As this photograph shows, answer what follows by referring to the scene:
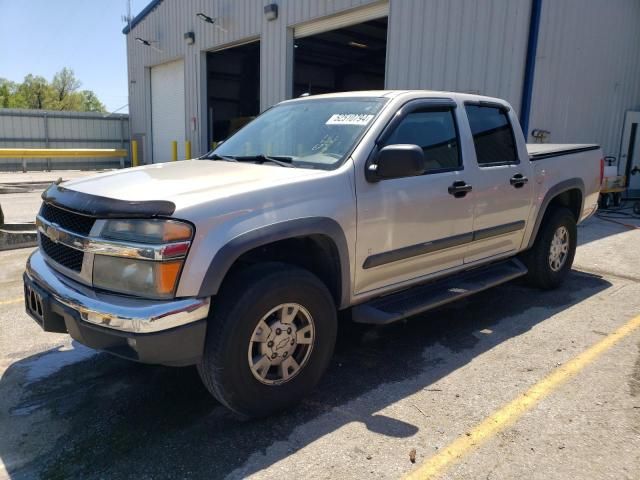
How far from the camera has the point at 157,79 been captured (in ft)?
67.8

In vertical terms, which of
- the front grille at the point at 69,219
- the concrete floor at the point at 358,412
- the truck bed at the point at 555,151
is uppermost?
the truck bed at the point at 555,151

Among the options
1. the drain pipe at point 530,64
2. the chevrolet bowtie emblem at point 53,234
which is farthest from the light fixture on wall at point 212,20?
the chevrolet bowtie emblem at point 53,234

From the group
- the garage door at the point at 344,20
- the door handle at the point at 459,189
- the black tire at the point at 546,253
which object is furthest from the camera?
the garage door at the point at 344,20

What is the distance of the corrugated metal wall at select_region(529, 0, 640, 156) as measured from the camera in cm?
950

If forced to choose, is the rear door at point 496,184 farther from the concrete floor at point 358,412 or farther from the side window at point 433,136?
the concrete floor at point 358,412

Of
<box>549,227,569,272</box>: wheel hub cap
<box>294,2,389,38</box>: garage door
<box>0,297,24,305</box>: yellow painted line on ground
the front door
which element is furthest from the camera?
<box>294,2,389,38</box>: garage door

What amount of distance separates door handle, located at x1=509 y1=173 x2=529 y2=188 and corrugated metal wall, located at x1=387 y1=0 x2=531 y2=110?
522 cm

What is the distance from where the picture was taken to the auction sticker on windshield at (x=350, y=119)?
11.6ft

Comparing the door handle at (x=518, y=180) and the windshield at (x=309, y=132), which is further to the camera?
the door handle at (x=518, y=180)

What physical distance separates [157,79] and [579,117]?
16.1 m

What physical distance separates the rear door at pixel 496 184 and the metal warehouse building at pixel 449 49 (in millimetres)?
5097

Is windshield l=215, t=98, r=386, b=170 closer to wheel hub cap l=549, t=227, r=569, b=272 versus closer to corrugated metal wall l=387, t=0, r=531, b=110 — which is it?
wheel hub cap l=549, t=227, r=569, b=272

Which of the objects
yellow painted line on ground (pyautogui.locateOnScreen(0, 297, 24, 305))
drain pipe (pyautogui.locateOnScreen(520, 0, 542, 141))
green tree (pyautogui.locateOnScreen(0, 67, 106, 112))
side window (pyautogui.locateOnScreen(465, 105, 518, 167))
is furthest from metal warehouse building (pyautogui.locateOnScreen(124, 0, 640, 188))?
green tree (pyautogui.locateOnScreen(0, 67, 106, 112))

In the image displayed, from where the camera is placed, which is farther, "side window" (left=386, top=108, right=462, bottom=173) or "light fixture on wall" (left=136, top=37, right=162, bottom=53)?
"light fixture on wall" (left=136, top=37, right=162, bottom=53)
